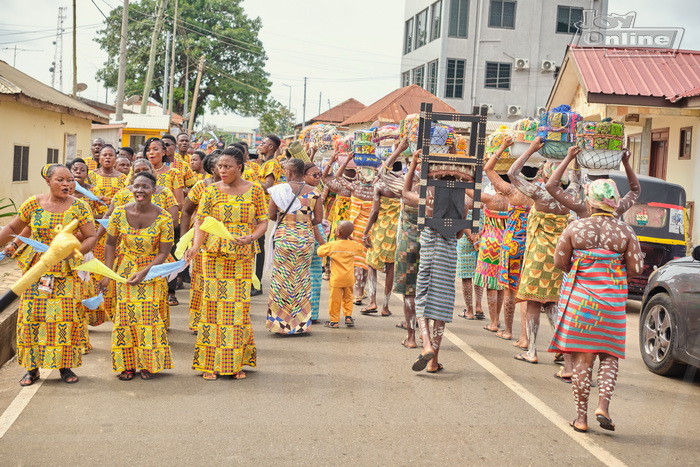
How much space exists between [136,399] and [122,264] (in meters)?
1.31

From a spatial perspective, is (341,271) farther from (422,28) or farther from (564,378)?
(422,28)

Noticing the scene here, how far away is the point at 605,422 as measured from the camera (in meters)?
6.08

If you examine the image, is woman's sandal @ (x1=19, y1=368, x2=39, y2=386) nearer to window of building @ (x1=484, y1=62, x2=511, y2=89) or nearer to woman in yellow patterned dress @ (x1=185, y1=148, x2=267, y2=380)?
woman in yellow patterned dress @ (x1=185, y1=148, x2=267, y2=380)

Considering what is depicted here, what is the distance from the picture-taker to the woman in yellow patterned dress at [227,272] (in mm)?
7410

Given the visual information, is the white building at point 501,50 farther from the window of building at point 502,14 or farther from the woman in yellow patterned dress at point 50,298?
the woman in yellow patterned dress at point 50,298

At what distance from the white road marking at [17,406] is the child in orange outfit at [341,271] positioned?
12.2 feet

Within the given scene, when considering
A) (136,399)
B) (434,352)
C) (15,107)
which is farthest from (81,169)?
(15,107)

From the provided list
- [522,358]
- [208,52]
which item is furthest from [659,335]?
[208,52]

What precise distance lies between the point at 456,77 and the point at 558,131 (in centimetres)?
3467

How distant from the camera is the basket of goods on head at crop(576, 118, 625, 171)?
300 inches

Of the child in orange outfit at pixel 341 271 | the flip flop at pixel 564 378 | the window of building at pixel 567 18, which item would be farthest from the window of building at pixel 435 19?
the flip flop at pixel 564 378

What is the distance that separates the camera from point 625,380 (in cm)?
809

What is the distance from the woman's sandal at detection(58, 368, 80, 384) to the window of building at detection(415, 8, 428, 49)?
3950cm

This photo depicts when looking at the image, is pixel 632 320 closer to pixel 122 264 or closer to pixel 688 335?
pixel 688 335
